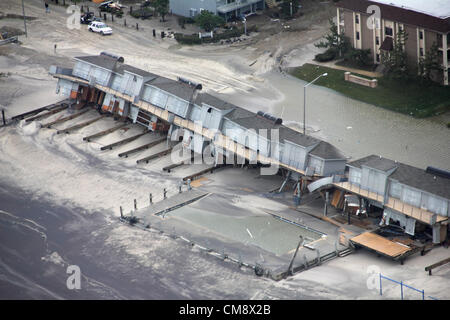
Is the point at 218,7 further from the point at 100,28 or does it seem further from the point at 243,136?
the point at 243,136

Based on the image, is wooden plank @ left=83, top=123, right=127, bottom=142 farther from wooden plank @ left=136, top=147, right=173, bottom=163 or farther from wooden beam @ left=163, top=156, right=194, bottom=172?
wooden beam @ left=163, top=156, right=194, bottom=172

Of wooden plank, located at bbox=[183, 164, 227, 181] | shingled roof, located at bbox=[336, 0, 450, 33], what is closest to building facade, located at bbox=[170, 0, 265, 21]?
shingled roof, located at bbox=[336, 0, 450, 33]

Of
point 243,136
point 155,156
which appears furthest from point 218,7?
point 243,136

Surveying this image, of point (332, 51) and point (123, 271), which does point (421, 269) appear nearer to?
point (123, 271)

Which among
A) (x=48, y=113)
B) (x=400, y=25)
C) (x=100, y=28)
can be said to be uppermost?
(x=400, y=25)

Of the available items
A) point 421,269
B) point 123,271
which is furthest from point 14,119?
point 421,269

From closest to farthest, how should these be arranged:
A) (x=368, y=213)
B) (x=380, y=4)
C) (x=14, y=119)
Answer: (x=368, y=213) < (x=14, y=119) < (x=380, y=4)
